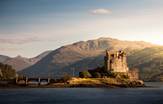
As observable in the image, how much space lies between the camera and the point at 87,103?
459ft

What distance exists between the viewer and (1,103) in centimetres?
13562

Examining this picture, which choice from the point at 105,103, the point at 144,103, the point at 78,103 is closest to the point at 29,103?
the point at 78,103

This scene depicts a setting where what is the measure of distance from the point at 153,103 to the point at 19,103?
46974 millimetres

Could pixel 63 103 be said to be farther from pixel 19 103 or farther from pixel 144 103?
pixel 144 103

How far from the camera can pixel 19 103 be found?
139 m

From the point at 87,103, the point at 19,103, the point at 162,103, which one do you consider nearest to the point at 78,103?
the point at 87,103

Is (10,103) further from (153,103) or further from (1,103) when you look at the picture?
(153,103)

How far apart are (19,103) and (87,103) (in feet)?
77.6

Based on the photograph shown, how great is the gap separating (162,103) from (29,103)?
150ft

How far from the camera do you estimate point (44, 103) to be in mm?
139500

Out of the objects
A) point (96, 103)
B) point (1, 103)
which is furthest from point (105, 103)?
point (1, 103)

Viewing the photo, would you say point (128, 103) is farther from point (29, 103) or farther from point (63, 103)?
point (29, 103)

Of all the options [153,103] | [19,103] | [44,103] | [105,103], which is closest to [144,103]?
[153,103]

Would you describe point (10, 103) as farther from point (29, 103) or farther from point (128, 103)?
point (128, 103)
